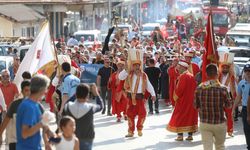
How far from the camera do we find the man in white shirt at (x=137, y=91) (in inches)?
709

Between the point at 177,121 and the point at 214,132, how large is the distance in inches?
172

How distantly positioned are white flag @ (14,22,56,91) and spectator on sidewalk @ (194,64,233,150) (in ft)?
9.59

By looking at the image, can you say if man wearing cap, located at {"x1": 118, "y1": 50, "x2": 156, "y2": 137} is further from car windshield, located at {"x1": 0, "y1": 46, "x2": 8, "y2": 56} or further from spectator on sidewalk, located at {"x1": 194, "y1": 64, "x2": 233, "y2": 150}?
car windshield, located at {"x1": 0, "y1": 46, "x2": 8, "y2": 56}

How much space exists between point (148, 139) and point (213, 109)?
5179mm

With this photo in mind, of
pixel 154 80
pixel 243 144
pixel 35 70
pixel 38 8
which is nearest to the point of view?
pixel 35 70

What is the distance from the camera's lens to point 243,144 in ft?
56.6

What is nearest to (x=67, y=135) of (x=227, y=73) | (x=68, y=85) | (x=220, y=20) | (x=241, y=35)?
(x=68, y=85)

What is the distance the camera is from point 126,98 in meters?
20.0

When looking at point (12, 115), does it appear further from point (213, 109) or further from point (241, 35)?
point (241, 35)

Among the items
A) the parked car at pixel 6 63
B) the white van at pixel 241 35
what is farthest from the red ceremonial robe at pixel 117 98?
the white van at pixel 241 35

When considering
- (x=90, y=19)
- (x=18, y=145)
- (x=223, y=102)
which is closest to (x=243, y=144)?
(x=223, y=102)

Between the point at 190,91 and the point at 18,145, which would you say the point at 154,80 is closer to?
the point at 190,91

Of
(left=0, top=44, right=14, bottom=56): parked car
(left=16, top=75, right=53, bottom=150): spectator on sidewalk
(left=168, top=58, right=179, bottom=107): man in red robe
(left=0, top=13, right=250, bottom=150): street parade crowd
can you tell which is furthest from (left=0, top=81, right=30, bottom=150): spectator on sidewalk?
(left=0, top=44, right=14, bottom=56): parked car

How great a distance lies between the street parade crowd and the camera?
32.6 feet
